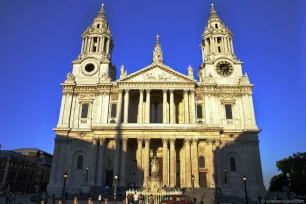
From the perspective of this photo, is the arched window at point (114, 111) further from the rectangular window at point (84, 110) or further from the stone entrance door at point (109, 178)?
the stone entrance door at point (109, 178)

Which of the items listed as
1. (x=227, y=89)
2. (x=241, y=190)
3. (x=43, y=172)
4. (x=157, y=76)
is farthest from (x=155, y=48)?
(x=43, y=172)

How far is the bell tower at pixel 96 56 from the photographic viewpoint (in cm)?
4501

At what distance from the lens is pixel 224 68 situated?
4544 centimetres

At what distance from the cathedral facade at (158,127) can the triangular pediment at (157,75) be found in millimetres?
164

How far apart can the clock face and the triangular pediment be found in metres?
6.75

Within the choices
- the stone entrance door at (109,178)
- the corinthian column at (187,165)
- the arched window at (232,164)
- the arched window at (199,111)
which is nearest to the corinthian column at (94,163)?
the stone entrance door at (109,178)

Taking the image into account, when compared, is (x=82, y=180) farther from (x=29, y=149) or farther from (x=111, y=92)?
(x=29, y=149)

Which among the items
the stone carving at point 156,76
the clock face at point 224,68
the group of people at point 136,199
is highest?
the clock face at point 224,68

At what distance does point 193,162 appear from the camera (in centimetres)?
3622

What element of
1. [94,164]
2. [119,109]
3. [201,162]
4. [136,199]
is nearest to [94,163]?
[94,164]

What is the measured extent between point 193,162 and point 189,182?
2.82 meters

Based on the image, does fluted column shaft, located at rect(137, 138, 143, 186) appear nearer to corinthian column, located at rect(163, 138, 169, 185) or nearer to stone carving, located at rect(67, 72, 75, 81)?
corinthian column, located at rect(163, 138, 169, 185)

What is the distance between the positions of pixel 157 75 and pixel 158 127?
938 cm

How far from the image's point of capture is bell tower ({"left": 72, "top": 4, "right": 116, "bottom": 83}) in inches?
1772
